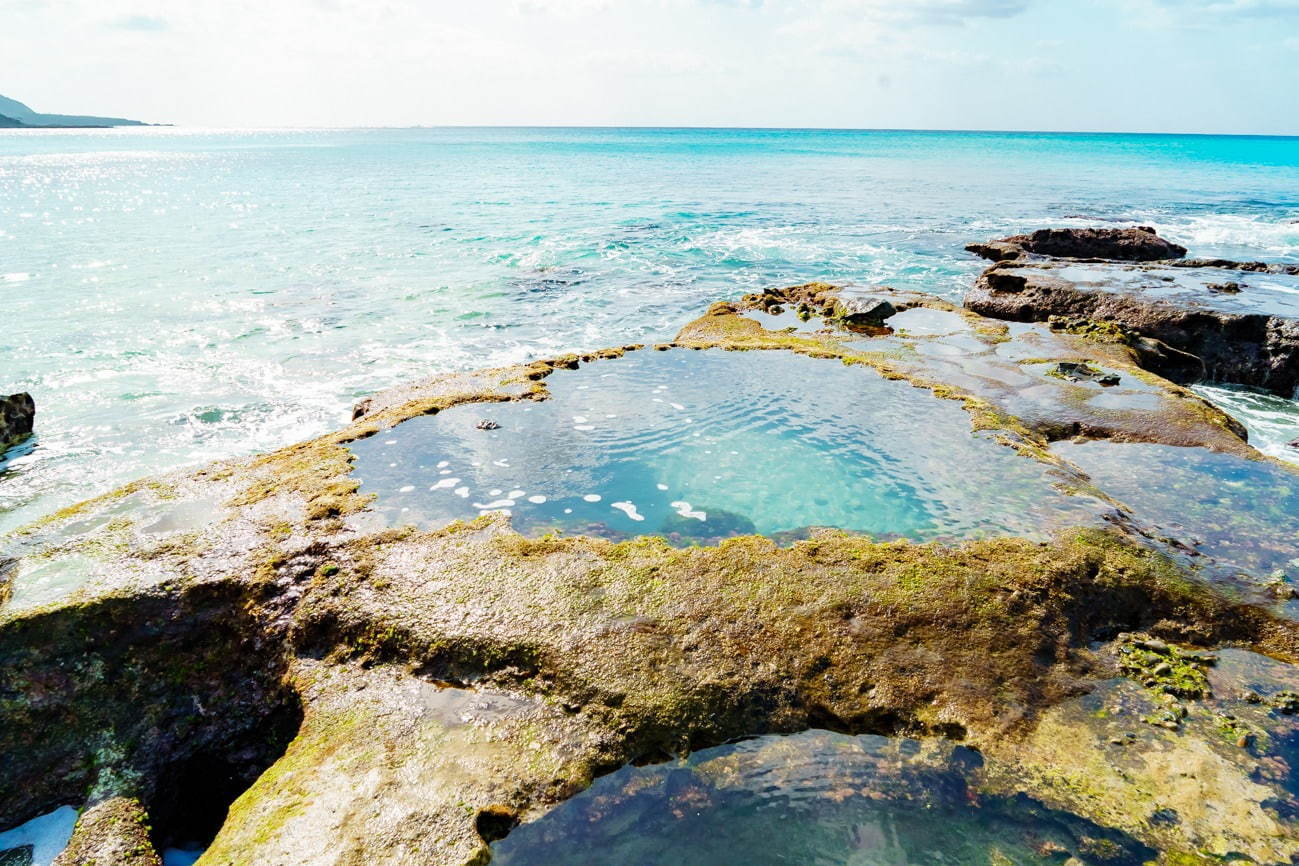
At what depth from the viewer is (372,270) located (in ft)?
102

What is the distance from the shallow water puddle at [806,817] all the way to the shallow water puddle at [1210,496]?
17.2 ft

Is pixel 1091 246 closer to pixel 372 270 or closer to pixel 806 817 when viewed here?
pixel 372 270

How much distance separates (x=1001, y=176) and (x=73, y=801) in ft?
316

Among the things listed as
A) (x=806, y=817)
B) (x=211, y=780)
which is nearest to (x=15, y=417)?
(x=211, y=780)

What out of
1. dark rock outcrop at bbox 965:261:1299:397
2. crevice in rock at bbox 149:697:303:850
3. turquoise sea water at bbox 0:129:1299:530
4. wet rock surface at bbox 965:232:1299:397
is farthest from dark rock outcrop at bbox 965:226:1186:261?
crevice in rock at bbox 149:697:303:850

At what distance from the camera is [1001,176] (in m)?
82.8

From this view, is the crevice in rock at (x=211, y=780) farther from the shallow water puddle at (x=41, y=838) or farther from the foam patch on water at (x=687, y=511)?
the foam patch on water at (x=687, y=511)

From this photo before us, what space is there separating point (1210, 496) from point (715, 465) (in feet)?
24.2

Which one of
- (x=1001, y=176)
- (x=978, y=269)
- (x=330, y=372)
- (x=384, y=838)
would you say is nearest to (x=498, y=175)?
(x=1001, y=176)

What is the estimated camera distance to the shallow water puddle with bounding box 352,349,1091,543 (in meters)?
9.53

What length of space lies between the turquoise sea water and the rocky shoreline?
6.29 m

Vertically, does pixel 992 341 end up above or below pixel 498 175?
below

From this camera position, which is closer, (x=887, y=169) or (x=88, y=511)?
(x=88, y=511)

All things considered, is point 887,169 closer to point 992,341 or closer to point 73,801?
point 992,341
